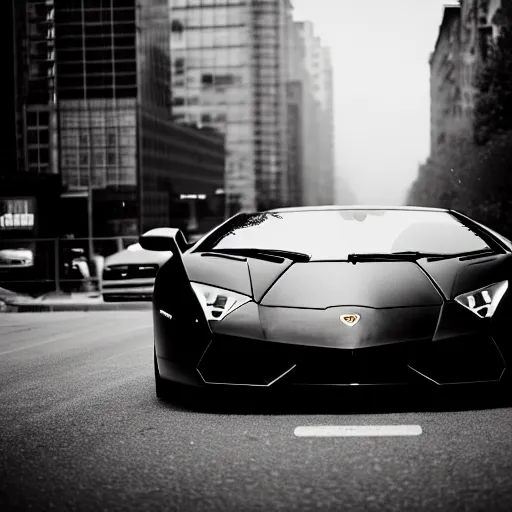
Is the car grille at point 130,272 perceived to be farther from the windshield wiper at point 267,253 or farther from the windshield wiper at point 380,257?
the windshield wiper at point 380,257

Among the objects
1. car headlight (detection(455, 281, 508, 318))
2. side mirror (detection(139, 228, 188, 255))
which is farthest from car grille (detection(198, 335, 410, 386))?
side mirror (detection(139, 228, 188, 255))

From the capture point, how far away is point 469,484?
3.57 m

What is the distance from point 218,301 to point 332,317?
596 mm

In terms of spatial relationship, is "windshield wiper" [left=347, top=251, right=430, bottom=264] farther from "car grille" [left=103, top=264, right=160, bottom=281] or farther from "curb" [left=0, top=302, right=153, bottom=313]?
"car grille" [left=103, top=264, right=160, bottom=281]

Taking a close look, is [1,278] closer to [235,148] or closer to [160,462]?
[160,462]

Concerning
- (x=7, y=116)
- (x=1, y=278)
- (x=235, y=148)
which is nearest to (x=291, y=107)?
(x=235, y=148)

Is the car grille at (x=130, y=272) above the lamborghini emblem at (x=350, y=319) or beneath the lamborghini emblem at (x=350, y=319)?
beneath

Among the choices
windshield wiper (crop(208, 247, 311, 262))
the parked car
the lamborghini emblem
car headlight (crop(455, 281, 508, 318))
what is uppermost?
windshield wiper (crop(208, 247, 311, 262))

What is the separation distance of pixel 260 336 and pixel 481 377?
110 centimetres

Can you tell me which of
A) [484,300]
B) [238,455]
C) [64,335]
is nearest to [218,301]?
[238,455]

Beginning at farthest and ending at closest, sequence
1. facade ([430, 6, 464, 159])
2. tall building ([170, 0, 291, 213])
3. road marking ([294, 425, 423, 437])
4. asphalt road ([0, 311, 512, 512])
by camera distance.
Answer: tall building ([170, 0, 291, 213]) < facade ([430, 6, 464, 159]) < road marking ([294, 425, 423, 437]) < asphalt road ([0, 311, 512, 512])

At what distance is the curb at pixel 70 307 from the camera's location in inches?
774

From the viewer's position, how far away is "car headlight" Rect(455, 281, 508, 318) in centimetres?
504

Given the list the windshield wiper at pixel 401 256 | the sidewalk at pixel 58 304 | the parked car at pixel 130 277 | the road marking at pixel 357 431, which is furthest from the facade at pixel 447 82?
the road marking at pixel 357 431
